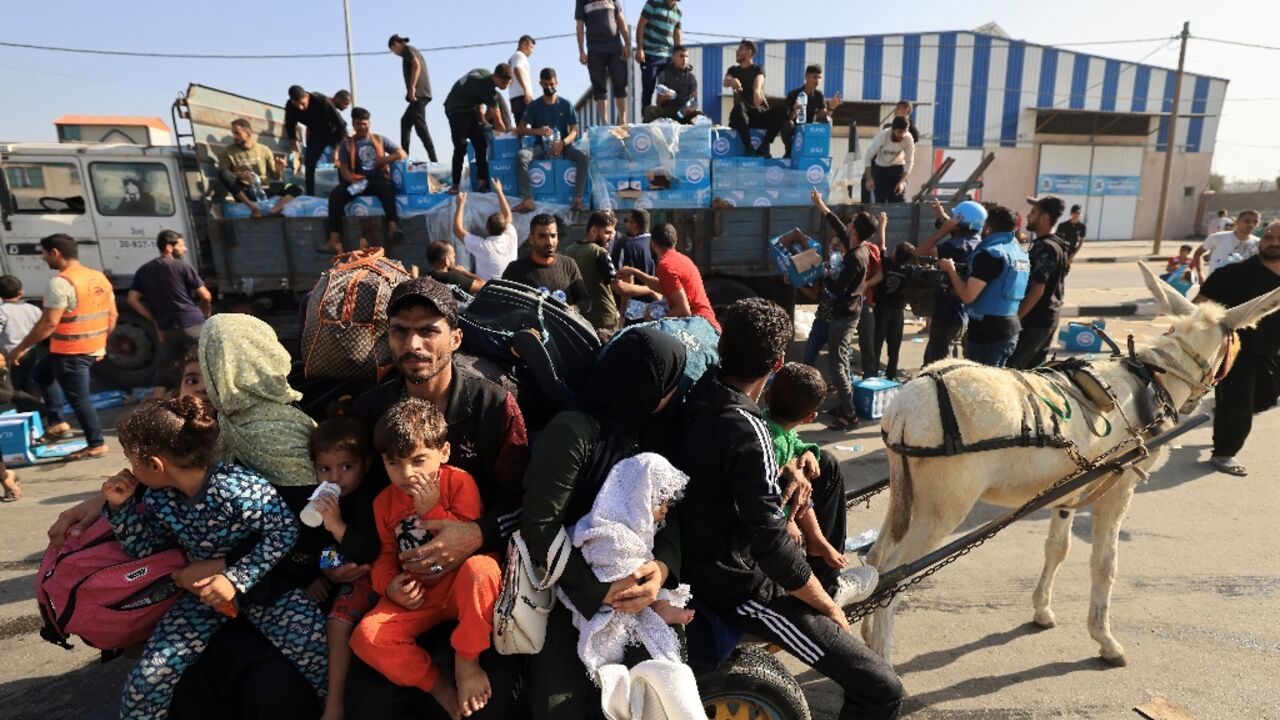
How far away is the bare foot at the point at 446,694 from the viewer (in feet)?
6.17

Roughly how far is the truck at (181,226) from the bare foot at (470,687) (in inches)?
241

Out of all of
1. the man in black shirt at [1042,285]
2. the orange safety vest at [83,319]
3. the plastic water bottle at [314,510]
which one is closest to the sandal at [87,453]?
the orange safety vest at [83,319]

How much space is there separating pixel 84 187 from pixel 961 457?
941 cm

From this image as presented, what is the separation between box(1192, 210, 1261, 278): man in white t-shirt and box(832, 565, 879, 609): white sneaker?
7.61 metres

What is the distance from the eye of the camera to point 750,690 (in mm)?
2059

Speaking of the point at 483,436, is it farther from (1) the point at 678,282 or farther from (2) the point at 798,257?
(2) the point at 798,257

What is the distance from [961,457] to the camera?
9.07 ft

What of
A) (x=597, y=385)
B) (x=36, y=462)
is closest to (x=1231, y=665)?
(x=597, y=385)

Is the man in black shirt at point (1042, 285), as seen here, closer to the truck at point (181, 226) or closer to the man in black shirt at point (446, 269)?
the truck at point (181, 226)

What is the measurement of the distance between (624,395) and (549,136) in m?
6.61

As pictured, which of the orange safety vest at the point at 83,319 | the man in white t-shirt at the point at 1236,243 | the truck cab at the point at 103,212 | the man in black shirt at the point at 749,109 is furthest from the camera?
the man in black shirt at the point at 749,109

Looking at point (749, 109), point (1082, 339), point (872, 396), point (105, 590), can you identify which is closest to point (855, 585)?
point (105, 590)

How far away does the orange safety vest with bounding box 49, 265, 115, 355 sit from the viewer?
5430mm

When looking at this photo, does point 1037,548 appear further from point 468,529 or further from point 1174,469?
point 468,529
